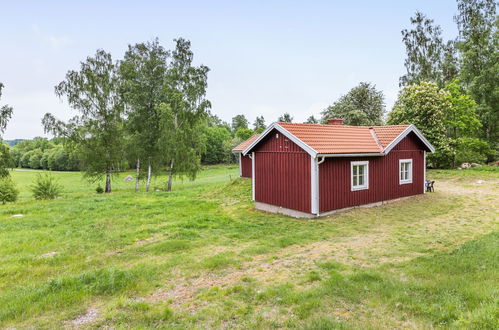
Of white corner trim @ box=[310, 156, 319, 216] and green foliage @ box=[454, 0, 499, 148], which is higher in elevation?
green foliage @ box=[454, 0, 499, 148]

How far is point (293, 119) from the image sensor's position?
7788 cm

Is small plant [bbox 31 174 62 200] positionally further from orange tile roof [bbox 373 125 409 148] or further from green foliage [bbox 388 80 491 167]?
green foliage [bbox 388 80 491 167]

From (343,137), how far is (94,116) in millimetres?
20505

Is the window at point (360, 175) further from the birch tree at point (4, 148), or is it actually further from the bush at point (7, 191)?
the birch tree at point (4, 148)

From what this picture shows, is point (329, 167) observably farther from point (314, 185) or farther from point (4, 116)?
point (4, 116)

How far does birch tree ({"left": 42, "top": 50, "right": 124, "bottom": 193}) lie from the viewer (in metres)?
22.9

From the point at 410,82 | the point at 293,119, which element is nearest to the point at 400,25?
the point at 410,82

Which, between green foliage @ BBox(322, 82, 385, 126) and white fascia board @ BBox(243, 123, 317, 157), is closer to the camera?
white fascia board @ BBox(243, 123, 317, 157)

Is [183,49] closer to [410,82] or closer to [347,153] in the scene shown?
[347,153]

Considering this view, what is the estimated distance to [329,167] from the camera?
36.6 feet

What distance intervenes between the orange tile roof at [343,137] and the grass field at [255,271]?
272 centimetres

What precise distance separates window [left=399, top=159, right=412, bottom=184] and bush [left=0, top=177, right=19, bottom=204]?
76.2 feet

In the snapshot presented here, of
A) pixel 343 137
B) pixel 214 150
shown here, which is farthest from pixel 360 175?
pixel 214 150

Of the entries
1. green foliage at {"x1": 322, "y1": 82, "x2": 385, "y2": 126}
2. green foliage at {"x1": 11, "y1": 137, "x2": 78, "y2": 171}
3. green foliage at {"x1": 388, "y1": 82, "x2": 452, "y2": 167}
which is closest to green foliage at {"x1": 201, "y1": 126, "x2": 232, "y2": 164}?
green foliage at {"x1": 11, "y1": 137, "x2": 78, "y2": 171}
